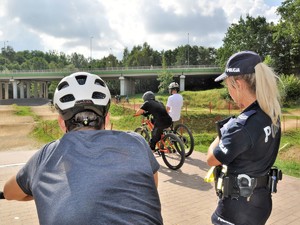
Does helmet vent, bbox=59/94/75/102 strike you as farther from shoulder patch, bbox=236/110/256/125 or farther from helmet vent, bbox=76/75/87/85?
shoulder patch, bbox=236/110/256/125

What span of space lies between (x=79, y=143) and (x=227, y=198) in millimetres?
1342

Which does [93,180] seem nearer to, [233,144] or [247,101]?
[233,144]

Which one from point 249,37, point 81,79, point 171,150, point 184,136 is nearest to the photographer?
point 81,79

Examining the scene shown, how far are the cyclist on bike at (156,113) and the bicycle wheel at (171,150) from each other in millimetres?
209

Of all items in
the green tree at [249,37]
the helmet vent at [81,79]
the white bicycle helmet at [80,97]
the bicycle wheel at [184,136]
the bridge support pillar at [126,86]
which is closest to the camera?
the white bicycle helmet at [80,97]

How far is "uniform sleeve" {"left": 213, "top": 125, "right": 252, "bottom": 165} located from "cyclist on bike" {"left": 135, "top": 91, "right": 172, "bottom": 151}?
5220 mm

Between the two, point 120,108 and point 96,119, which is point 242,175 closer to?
point 96,119

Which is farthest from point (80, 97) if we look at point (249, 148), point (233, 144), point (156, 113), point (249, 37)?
point (249, 37)

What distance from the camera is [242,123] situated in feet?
7.69

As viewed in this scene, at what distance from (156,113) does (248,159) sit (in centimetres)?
528

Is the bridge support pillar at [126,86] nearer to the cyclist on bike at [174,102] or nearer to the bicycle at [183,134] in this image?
the cyclist on bike at [174,102]

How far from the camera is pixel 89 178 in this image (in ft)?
5.06

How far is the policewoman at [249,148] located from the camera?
2340 millimetres

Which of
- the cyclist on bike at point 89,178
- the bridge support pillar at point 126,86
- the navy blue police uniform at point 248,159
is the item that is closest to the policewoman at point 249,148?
the navy blue police uniform at point 248,159
